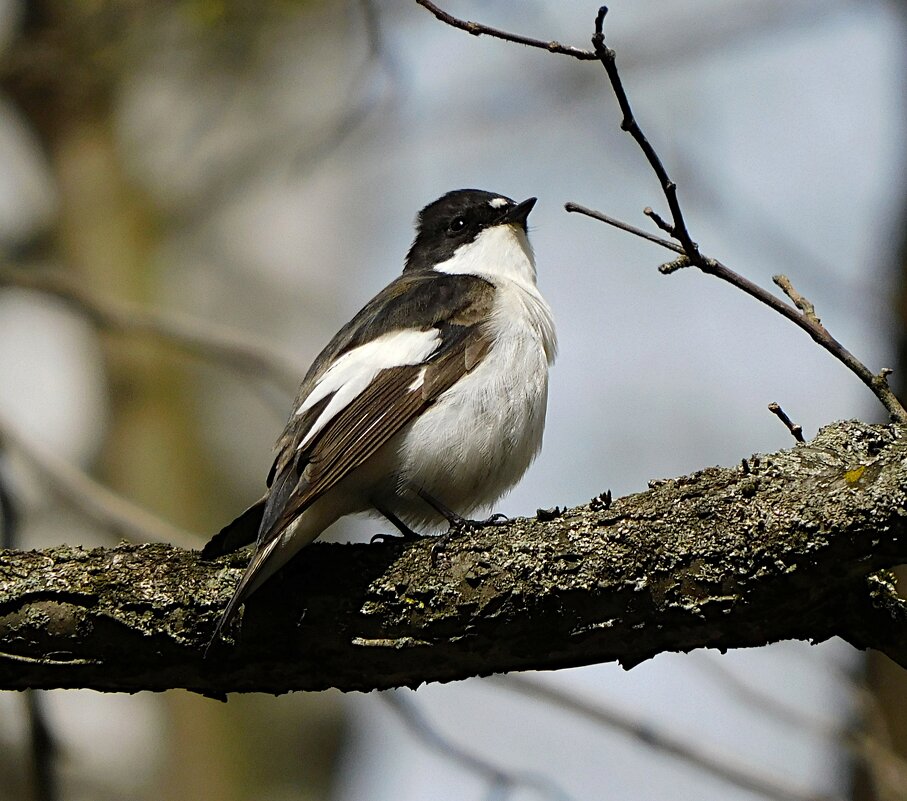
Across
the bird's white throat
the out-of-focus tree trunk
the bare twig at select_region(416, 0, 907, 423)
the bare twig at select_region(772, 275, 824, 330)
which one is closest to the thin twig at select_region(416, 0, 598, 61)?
the bare twig at select_region(416, 0, 907, 423)

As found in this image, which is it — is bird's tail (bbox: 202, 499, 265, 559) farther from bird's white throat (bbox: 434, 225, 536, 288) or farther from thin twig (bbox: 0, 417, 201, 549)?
bird's white throat (bbox: 434, 225, 536, 288)

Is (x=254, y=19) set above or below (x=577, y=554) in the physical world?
above

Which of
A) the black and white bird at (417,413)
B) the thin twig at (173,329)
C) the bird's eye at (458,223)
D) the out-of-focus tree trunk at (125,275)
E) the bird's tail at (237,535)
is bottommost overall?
the bird's tail at (237,535)

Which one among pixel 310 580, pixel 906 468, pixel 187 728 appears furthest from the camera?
pixel 187 728

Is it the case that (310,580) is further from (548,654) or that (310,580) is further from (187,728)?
(187,728)

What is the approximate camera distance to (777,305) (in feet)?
9.98

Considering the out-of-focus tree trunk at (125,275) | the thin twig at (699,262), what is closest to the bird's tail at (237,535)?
the thin twig at (699,262)

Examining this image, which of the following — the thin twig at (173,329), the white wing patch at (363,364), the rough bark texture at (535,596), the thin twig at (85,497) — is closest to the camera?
the rough bark texture at (535,596)

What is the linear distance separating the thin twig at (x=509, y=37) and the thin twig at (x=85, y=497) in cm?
238

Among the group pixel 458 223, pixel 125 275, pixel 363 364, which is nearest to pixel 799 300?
pixel 363 364

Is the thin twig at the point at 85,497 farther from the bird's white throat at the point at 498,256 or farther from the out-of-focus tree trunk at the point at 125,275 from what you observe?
the out-of-focus tree trunk at the point at 125,275

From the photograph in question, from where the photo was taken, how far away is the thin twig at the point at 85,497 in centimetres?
464

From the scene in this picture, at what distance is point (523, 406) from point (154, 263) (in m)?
4.51

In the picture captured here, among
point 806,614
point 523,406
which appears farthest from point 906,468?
point 523,406
